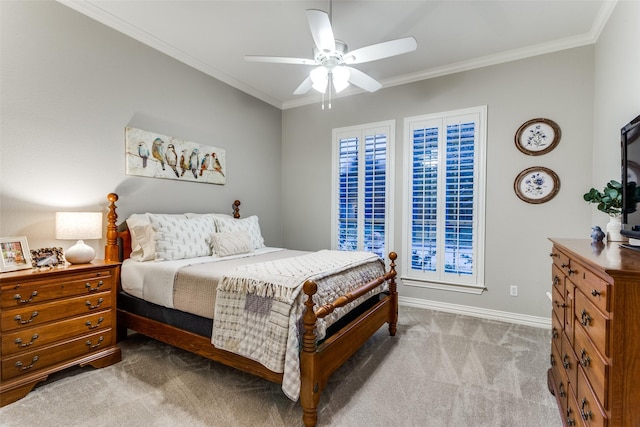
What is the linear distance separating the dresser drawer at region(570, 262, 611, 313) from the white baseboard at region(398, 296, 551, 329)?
219 centimetres

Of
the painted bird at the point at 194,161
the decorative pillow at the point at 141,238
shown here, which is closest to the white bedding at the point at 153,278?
the decorative pillow at the point at 141,238

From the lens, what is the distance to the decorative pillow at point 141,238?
108 inches

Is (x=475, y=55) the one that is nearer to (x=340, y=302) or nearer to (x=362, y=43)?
(x=362, y=43)

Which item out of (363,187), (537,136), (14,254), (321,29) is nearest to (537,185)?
(537,136)

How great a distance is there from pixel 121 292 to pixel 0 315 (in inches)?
37.0

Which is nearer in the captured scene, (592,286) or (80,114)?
(592,286)

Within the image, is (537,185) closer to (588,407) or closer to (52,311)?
(588,407)

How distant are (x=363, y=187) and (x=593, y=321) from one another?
318 cm

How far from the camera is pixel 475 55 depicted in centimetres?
340

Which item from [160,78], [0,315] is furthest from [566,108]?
[0,315]

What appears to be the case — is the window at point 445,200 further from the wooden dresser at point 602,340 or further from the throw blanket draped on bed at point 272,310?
the wooden dresser at point 602,340

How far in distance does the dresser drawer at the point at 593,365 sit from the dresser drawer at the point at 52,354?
301 centimetres

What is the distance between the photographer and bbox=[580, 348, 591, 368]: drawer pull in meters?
1.25

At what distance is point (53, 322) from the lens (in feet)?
6.93
